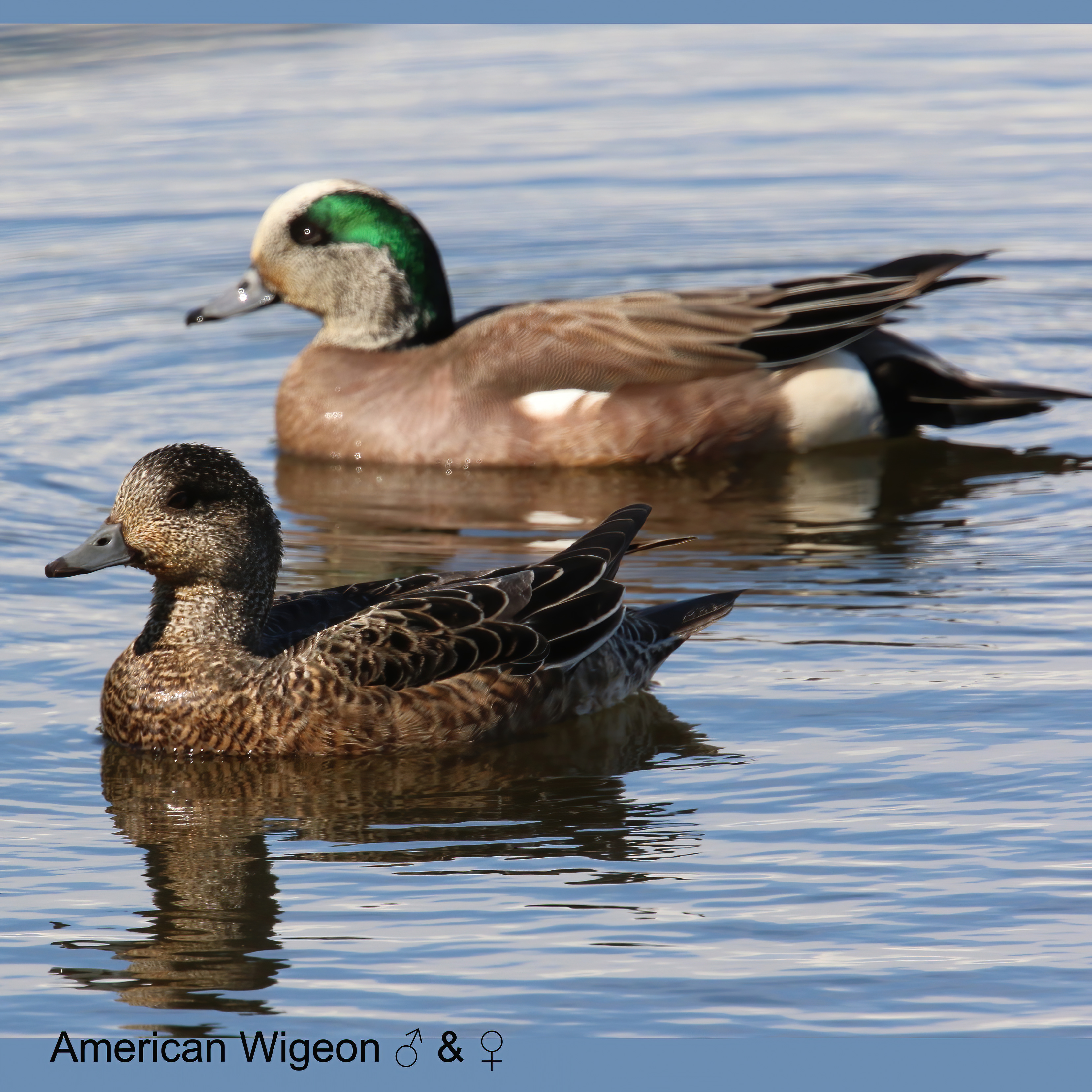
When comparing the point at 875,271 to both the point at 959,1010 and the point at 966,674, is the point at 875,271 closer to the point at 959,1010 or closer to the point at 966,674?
the point at 966,674

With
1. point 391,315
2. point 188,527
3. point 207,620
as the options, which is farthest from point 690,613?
point 391,315

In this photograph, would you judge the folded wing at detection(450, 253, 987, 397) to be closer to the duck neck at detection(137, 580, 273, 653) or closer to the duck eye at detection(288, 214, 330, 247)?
the duck eye at detection(288, 214, 330, 247)

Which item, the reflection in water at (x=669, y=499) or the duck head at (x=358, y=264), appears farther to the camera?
the duck head at (x=358, y=264)

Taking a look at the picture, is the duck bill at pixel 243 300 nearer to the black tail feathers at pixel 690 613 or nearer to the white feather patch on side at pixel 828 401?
the white feather patch on side at pixel 828 401

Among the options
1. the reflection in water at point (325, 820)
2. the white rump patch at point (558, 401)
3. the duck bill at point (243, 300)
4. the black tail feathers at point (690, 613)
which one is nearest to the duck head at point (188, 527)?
the reflection in water at point (325, 820)

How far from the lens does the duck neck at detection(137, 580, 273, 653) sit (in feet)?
22.5

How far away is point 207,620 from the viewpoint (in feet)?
22.6

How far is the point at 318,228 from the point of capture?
35.6 feet

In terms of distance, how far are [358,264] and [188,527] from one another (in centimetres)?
437

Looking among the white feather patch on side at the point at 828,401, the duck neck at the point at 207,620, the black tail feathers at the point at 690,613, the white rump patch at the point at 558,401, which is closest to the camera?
the duck neck at the point at 207,620

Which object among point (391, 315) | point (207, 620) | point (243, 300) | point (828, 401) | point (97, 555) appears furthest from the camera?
point (243, 300)

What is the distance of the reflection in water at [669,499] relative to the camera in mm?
9039

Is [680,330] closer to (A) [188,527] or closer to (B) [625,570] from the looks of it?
(B) [625,570]

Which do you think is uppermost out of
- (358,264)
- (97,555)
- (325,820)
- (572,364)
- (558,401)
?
(358,264)
